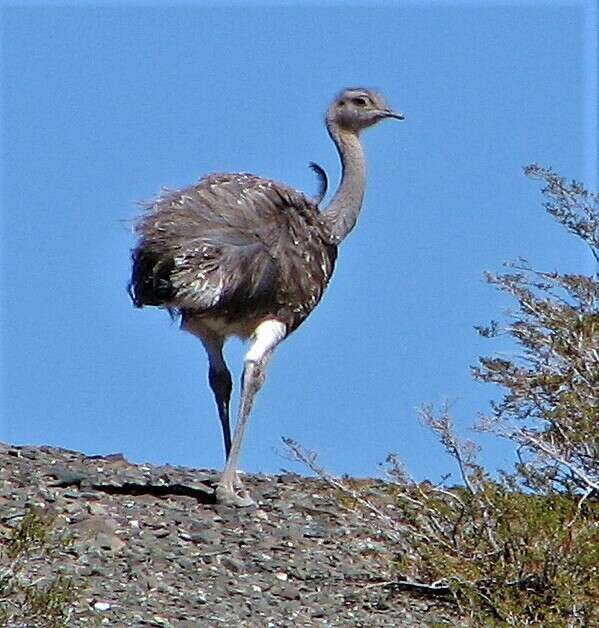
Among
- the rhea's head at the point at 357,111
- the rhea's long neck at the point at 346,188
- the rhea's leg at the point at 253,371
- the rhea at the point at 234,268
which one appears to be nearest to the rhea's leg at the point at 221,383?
the rhea at the point at 234,268

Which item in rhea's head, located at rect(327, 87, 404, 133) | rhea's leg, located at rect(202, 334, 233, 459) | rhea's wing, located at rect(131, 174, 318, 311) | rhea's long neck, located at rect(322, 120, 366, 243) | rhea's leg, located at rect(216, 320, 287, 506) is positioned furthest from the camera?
rhea's head, located at rect(327, 87, 404, 133)

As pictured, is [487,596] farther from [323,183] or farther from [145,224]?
[323,183]

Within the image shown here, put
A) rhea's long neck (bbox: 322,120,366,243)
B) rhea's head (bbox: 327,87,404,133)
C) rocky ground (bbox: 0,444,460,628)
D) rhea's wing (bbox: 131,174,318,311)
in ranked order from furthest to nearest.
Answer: rhea's head (bbox: 327,87,404,133)
rhea's long neck (bbox: 322,120,366,243)
rhea's wing (bbox: 131,174,318,311)
rocky ground (bbox: 0,444,460,628)

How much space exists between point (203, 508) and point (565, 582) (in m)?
2.94

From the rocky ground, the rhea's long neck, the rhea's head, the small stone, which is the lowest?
the small stone

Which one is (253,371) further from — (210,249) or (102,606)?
(102,606)

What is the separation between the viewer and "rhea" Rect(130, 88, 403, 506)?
1183 cm

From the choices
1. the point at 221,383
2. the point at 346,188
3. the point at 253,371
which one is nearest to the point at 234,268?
the point at 253,371

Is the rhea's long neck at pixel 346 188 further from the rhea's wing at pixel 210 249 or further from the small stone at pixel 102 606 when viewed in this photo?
the small stone at pixel 102 606

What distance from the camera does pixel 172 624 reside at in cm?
932

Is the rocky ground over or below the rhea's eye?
below

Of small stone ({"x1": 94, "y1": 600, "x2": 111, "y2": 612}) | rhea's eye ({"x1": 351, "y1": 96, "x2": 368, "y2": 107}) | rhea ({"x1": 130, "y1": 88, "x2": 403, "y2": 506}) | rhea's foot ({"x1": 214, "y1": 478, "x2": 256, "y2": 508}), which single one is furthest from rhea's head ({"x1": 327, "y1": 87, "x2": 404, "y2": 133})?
small stone ({"x1": 94, "y1": 600, "x2": 111, "y2": 612})

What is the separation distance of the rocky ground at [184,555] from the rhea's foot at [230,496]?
5cm

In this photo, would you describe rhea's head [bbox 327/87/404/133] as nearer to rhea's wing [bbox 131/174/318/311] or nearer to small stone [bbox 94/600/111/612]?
rhea's wing [bbox 131/174/318/311]
